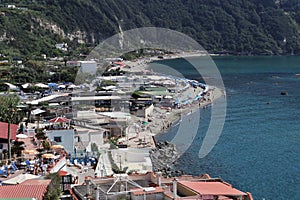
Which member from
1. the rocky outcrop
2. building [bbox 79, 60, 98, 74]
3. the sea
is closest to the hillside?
building [bbox 79, 60, 98, 74]

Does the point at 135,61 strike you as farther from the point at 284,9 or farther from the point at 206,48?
the point at 284,9

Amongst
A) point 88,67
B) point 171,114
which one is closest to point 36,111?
point 171,114

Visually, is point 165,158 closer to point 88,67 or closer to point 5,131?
point 5,131

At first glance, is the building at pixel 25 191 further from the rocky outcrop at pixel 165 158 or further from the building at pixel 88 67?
the building at pixel 88 67

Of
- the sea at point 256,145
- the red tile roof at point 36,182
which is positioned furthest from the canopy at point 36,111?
the red tile roof at point 36,182

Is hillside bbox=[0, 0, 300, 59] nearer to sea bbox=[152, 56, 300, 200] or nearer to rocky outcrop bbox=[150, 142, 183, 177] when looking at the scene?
sea bbox=[152, 56, 300, 200]

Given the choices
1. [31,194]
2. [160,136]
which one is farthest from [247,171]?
[31,194]
